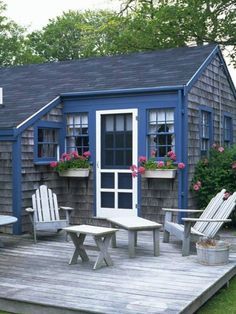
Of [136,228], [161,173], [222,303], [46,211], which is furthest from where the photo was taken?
[161,173]

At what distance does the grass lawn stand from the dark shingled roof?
13.5ft

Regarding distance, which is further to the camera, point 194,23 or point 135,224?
point 194,23

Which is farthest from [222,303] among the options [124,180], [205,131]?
[205,131]

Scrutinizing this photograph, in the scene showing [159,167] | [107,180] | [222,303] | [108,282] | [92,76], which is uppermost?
[92,76]

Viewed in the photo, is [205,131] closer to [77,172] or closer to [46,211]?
[77,172]

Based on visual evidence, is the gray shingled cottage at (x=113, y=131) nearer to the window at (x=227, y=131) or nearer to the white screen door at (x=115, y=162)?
the white screen door at (x=115, y=162)

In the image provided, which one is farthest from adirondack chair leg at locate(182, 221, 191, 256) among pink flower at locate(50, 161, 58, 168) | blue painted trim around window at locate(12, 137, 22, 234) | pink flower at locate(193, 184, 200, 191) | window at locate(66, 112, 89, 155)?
window at locate(66, 112, 89, 155)

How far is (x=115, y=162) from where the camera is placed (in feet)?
29.2

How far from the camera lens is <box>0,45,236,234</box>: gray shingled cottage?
8.05 metres

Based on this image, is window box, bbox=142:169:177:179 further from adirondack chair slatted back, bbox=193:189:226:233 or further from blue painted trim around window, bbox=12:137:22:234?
blue painted trim around window, bbox=12:137:22:234

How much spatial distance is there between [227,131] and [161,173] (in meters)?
3.39

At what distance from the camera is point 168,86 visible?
26.9 feet

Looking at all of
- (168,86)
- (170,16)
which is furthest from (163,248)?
(170,16)

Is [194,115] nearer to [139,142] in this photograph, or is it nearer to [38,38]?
[139,142]
